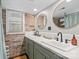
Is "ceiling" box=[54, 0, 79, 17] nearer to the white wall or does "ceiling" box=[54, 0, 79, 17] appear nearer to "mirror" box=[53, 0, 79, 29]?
"mirror" box=[53, 0, 79, 29]

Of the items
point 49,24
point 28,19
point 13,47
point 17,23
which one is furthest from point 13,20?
point 49,24

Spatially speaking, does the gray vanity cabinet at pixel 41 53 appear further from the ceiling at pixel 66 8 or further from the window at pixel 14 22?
the window at pixel 14 22

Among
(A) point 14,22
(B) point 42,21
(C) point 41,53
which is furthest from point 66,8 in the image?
(A) point 14,22

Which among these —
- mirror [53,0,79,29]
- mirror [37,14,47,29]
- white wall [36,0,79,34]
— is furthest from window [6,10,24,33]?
mirror [53,0,79,29]

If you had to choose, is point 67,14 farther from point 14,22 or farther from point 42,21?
point 14,22

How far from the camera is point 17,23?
3.10 meters

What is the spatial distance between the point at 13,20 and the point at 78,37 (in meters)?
2.42

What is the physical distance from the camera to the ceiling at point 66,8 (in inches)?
62.9

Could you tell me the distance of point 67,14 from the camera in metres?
1.77

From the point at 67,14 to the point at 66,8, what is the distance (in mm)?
156

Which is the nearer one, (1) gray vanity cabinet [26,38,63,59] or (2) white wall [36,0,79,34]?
(1) gray vanity cabinet [26,38,63,59]

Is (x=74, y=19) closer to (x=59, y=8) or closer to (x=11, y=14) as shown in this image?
(x=59, y=8)

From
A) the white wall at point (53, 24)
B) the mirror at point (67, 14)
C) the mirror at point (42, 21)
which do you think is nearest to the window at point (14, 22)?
the mirror at point (42, 21)

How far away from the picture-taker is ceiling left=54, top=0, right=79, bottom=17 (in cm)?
160
